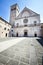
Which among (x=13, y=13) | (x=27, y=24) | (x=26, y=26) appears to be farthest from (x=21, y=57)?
(x=13, y=13)

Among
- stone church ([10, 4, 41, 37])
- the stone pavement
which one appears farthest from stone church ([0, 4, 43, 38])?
the stone pavement

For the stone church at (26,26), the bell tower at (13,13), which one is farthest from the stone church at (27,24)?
the bell tower at (13,13)

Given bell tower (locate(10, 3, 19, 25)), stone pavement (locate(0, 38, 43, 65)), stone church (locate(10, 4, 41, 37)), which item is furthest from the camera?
bell tower (locate(10, 3, 19, 25))

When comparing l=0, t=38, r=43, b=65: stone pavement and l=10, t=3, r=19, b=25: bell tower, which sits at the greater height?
l=10, t=3, r=19, b=25: bell tower

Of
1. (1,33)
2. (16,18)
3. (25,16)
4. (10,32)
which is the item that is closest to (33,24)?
(25,16)

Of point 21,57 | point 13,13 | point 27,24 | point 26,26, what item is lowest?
point 21,57

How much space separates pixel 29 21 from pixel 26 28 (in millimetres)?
3489

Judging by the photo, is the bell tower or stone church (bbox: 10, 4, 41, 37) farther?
the bell tower

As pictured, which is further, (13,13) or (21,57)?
(13,13)

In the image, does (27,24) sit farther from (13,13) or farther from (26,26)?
(13,13)

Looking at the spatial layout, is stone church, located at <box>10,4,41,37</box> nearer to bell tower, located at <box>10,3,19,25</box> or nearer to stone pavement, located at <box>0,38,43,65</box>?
bell tower, located at <box>10,3,19,25</box>

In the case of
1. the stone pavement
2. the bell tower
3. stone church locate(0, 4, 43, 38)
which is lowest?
the stone pavement

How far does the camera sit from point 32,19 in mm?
21828

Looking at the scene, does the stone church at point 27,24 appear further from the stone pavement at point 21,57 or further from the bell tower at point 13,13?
the stone pavement at point 21,57
